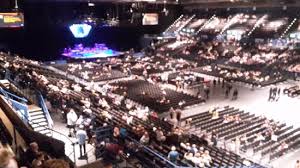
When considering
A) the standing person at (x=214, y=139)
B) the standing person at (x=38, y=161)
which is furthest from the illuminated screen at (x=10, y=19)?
the standing person at (x=38, y=161)

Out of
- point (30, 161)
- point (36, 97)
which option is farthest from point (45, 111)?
point (30, 161)

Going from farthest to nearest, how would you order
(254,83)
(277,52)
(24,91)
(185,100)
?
1. (277,52)
2. (254,83)
3. (185,100)
4. (24,91)

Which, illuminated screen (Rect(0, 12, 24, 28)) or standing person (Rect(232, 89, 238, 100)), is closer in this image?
standing person (Rect(232, 89, 238, 100))

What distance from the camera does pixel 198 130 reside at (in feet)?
73.8

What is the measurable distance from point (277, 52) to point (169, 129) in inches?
1222

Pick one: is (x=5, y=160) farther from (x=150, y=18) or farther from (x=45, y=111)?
(x=150, y=18)

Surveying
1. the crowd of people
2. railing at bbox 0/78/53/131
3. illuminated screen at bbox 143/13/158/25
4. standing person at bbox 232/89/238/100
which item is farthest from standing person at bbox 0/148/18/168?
illuminated screen at bbox 143/13/158/25

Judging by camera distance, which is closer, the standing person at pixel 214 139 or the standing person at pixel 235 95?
the standing person at pixel 214 139

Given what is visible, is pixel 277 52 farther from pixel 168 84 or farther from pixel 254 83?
pixel 168 84

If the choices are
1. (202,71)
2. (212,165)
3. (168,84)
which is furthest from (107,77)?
(212,165)

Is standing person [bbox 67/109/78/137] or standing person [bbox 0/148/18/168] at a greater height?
standing person [bbox 0/148/18/168]

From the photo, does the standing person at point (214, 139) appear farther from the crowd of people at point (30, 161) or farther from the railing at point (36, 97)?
the crowd of people at point (30, 161)

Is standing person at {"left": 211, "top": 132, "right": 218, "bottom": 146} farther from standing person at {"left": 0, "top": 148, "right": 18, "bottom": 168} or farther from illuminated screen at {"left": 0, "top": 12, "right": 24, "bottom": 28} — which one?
illuminated screen at {"left": 0, "top": 12, "right": 24, "bottom": 28}

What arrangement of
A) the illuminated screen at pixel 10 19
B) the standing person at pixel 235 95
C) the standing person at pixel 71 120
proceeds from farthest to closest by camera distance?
the illuminated screen at pixel 10 19 → the standing person at pixel 235 95 → the standing person at pixel 71 120
